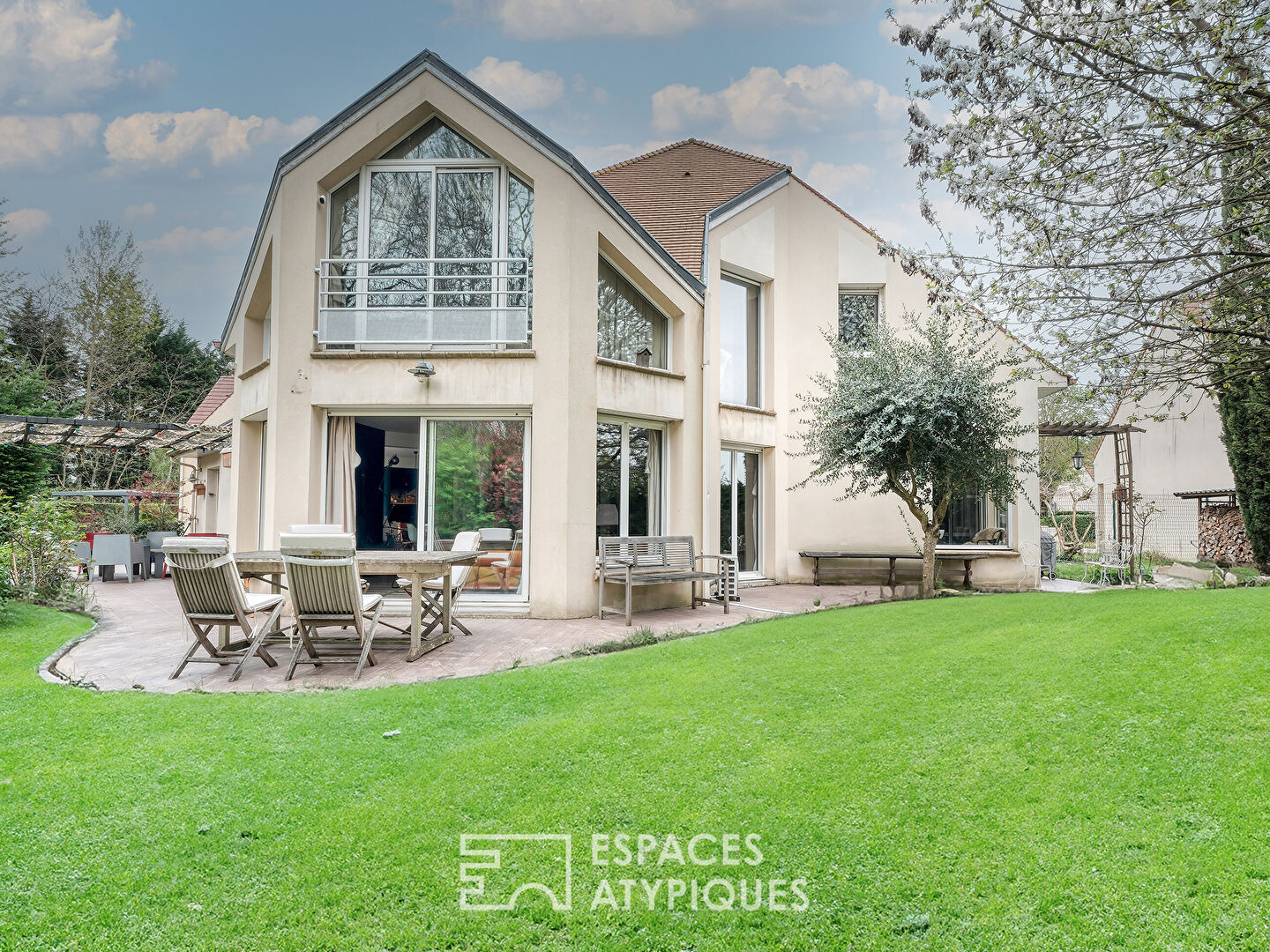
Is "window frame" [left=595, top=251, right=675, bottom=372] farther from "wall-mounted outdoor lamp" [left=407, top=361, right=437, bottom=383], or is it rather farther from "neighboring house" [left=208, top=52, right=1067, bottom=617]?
"wall-mounted outdoor lamp" [left=407, top=361, right=437, bottom=383]

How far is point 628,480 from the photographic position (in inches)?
436

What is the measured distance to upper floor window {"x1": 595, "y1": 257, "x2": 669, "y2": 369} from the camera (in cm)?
1111

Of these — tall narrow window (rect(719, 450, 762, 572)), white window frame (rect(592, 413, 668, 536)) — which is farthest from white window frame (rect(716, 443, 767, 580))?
white window frame (rect(592, 413, 668, 536))

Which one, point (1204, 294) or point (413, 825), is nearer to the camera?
point (413, 825)

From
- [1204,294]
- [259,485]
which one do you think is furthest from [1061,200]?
[259,485]

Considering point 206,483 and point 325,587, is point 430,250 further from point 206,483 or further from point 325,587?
point 206,483

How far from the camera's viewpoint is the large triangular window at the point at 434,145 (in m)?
10.7

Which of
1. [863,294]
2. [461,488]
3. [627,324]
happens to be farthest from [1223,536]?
[461,488]

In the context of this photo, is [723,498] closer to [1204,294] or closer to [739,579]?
[739,579]

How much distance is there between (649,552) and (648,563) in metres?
0.19

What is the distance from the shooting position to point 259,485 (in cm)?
1291

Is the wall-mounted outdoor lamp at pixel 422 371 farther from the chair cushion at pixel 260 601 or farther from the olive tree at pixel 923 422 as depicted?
the olive tree at pixel 923 422

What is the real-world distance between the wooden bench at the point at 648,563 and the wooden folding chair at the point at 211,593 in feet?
13.9

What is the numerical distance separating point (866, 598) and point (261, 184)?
36764 millimetres
